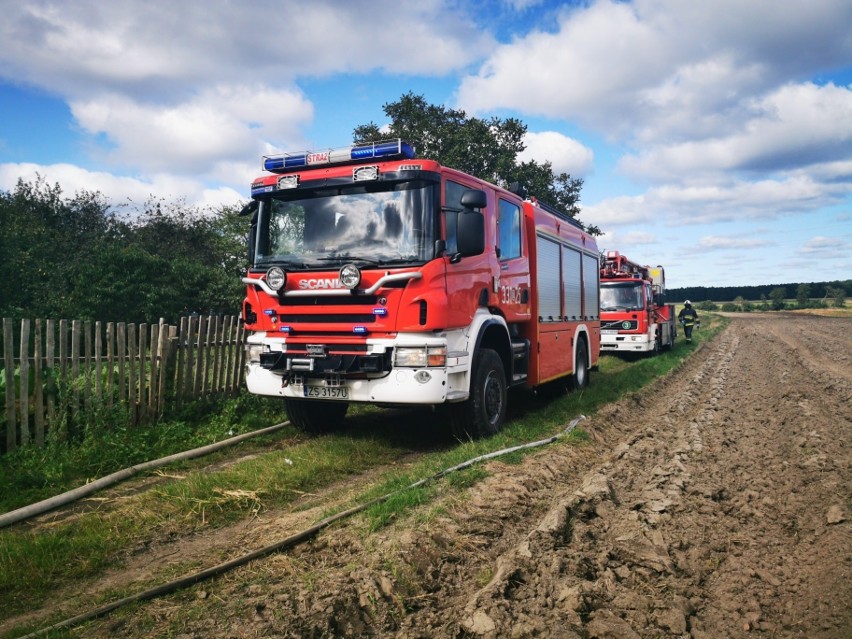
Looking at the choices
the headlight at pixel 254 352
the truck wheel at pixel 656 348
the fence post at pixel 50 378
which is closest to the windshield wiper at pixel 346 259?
the headlight at pixel 254 352

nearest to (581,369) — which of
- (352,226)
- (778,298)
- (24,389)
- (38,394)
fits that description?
(352,226)

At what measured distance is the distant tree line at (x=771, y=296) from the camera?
78.8 metres

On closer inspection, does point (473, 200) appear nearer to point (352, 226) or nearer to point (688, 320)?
point (352, 226)

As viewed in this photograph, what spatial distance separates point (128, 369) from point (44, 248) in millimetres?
23540

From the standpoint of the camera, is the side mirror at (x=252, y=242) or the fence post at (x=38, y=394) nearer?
the fence post at (x=38, y=394)

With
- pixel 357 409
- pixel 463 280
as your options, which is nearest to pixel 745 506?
pixel 463 280

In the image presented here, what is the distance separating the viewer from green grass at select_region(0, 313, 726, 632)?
4199mm

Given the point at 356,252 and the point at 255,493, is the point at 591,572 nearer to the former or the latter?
the point at 255,493

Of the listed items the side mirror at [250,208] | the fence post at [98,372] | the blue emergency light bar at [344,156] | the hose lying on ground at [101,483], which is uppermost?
the blue emergency light bar at [344,156]

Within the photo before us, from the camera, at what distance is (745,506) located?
4961 millimetres

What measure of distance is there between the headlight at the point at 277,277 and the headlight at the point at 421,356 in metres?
1.50

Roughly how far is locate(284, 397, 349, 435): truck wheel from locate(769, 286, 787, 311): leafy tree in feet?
276

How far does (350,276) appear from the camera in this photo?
253 inches

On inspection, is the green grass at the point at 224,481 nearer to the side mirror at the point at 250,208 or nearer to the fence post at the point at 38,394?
the fence post at the point at 38,394
